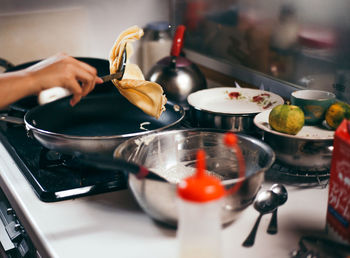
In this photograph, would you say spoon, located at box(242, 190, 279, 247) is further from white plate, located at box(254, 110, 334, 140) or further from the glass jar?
the glass jar

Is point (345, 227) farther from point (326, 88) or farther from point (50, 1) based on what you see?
point (50, 1)

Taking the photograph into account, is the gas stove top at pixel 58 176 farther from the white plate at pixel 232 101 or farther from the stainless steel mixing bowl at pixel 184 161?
the white plate at pixel 232 101

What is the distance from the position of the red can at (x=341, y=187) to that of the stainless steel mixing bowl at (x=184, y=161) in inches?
4.6

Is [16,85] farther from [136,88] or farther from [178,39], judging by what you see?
[178,39]

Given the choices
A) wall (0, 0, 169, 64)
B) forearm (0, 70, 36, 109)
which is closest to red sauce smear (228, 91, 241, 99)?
forearm (0, 70, 36, 109)

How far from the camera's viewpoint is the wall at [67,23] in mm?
1667

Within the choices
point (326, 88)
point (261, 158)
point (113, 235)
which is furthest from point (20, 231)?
point (326, 88)

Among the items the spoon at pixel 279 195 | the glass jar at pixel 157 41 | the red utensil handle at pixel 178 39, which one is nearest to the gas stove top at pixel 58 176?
the spoon at pixel 279 195

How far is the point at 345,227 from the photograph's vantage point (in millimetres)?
740

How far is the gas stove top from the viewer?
3.14ft

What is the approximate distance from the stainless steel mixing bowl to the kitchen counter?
0.04 meters

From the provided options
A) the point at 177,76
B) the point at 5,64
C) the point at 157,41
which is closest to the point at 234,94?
the point at 177,76

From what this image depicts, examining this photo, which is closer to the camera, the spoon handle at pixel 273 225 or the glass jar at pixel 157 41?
the spoon handle at pixel 273 225

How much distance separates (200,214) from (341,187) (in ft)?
0.94
